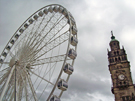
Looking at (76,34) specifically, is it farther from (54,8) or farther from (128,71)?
(128,71)

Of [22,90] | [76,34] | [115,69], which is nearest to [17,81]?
[22,90]

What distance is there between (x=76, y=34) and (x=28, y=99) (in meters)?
13.0

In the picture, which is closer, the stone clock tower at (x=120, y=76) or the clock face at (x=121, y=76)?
the stone clock tower at (x=120, y=76)

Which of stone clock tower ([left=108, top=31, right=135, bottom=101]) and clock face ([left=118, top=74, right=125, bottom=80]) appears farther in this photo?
clock face ([left=118, top=74, right=125, bottom=80])

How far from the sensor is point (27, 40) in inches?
1240

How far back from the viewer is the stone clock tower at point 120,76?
50.4m

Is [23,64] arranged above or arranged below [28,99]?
above

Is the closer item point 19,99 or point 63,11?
point 19,99

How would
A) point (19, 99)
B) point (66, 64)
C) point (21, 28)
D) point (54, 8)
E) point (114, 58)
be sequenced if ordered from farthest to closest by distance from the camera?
point (114, 58), point (21, 28), point (54, 8), point (19, 99), point (66, 64)

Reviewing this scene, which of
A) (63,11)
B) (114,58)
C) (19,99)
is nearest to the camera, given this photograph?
(19,99)

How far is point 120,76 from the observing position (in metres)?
53.6

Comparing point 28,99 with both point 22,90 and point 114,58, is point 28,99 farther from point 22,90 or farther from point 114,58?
point 114,58

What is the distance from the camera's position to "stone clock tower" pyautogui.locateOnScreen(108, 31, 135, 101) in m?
50.4

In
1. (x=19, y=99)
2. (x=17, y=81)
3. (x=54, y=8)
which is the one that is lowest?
(x=19, y=99)
